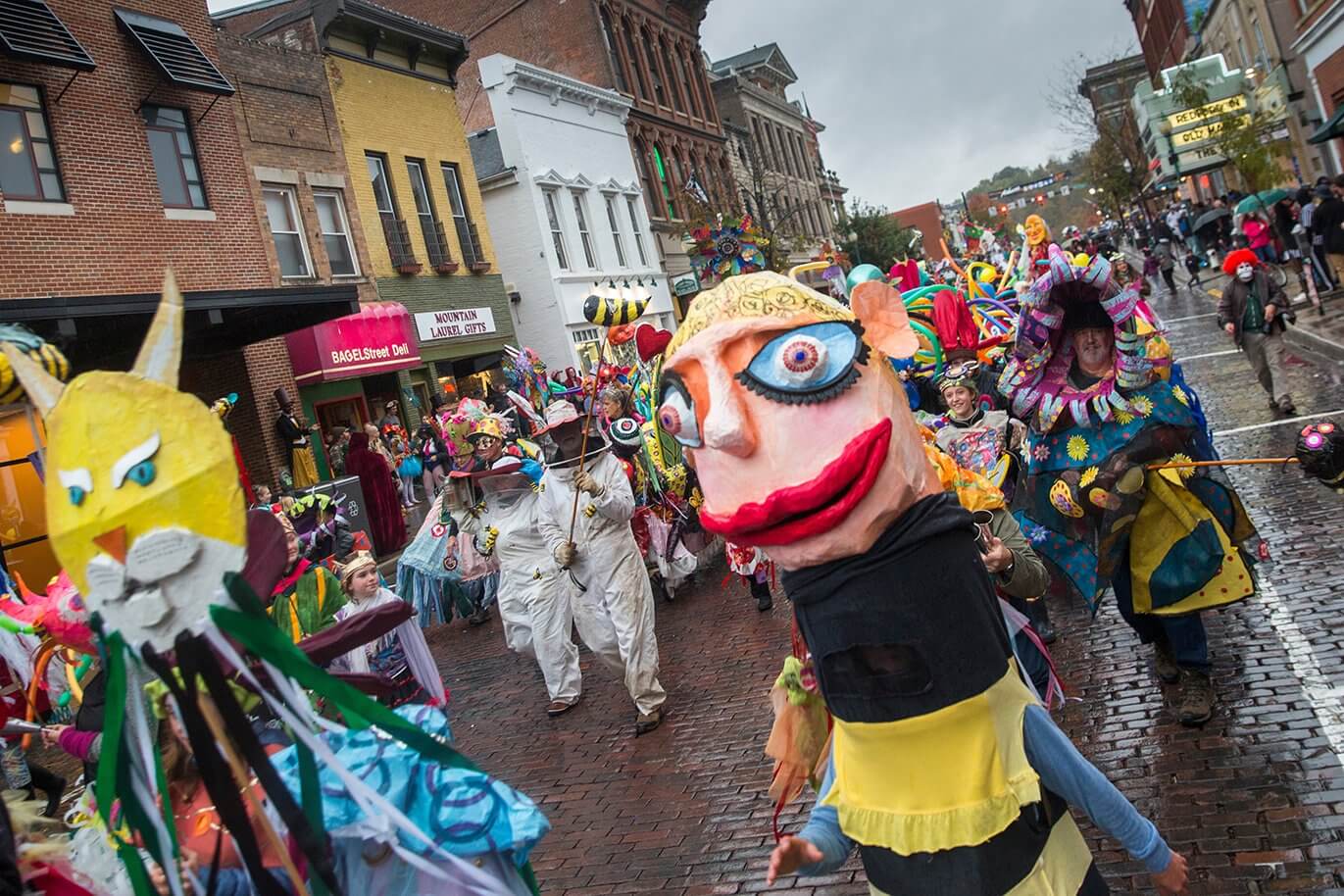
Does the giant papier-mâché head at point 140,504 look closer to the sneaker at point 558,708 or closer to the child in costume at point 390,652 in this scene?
the child in costume at point 390,652

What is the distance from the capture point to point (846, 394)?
254cm

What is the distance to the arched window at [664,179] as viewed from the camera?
34.8m

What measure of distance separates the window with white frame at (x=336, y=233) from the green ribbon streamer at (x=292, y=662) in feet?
60.8

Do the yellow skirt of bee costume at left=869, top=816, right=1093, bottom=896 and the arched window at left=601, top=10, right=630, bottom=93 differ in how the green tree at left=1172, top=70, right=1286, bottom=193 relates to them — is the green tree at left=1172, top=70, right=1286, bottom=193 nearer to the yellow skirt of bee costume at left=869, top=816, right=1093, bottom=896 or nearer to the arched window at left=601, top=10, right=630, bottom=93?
the arched window at left=601, top=10, right=630, bottom=93

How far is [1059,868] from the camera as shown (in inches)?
102

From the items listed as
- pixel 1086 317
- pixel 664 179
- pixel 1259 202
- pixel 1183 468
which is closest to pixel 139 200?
pixel 1086 317

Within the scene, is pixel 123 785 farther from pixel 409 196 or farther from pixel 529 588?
pixel 409 196

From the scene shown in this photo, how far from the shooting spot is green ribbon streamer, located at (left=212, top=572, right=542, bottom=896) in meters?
2.39

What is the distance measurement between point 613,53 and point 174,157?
19357 millimetres

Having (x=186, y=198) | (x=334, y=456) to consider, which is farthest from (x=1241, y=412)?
(x=186, y=198)

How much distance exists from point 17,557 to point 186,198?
6.44m

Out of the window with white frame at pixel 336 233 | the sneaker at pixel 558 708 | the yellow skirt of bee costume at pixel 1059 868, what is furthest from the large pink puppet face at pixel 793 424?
the window with white frame at pixel 336 233

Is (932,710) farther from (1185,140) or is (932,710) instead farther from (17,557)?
(1185,140)

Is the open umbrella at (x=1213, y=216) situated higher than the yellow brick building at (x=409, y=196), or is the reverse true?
the yellow brick building at (x=409, y=196)
